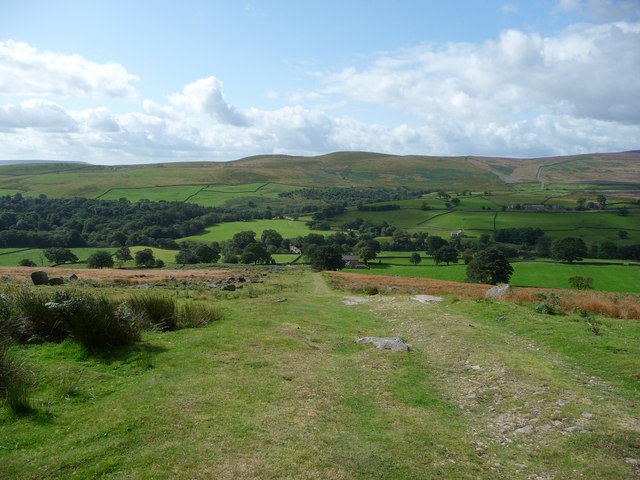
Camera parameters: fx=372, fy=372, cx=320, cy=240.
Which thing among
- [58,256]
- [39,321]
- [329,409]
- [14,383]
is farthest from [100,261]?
[329,409]

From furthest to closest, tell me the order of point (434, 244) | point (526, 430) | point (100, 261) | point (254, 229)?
point (254, 229), point (434, 244), point (100, 261), point (526, 430)

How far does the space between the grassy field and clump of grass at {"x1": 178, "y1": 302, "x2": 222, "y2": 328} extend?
59.9 m

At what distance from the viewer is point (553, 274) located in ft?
240

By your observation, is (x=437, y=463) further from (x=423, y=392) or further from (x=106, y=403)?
(x=106, y=403)

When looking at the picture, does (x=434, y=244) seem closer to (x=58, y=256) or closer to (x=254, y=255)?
(x=254, y=255)

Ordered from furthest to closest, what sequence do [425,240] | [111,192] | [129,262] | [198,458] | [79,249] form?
[111,192], [425,240], [79,249], [129,262], [198,458]

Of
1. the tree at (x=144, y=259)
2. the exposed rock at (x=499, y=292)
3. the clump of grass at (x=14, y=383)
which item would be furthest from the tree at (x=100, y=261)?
the clump of grass at (x=14, y=383)

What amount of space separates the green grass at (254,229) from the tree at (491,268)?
→ 2747 inches

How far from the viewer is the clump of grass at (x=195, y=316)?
55.1ft

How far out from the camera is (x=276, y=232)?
12450 cm

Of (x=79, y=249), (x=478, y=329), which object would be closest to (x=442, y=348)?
(x=478, y=329)

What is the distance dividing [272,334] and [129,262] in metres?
84.6

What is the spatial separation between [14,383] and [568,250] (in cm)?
10278

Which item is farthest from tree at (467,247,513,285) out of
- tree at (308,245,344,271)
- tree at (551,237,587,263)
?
tree at (551,237,587,263)
